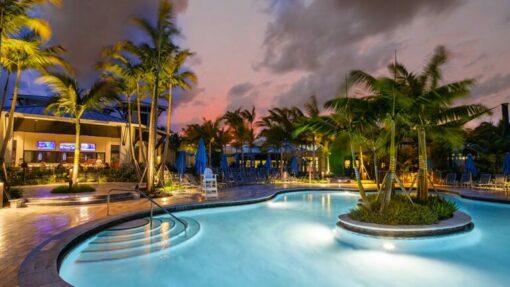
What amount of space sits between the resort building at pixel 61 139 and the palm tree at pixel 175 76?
8006 millimetres

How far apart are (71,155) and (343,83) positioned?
21188 mm

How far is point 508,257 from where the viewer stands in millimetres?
5984

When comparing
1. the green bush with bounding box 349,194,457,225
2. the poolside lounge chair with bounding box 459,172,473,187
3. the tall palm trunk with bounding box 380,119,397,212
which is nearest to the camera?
the green bush with bounding box 349,194,457,225

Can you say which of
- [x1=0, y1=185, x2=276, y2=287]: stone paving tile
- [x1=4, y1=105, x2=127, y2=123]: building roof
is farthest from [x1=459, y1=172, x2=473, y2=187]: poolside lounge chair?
[x1=4, y1=105, x2=127, y2=123]: building roof

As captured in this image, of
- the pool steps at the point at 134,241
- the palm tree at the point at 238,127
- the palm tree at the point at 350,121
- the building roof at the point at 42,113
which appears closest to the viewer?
the pool steps at the point at 134,241

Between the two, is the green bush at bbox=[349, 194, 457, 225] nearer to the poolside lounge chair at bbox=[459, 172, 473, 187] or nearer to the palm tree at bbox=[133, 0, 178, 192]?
the palm tree at bbox=[133, 0, 178, 192]

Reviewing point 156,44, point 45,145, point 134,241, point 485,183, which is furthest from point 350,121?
point 45,145

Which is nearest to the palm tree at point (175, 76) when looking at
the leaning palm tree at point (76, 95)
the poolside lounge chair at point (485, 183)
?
the leaning palm tree at point (76, 95)

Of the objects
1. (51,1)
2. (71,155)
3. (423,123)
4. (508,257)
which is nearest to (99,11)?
(51,1)

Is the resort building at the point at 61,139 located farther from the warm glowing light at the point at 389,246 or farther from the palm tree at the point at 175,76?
the warm glowing light at the point at 389,246

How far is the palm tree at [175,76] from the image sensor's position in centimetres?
1268

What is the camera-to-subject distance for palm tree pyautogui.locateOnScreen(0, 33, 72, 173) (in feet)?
32.4

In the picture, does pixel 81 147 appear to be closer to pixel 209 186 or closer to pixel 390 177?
pixel 209 186

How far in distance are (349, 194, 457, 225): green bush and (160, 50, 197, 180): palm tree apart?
8700 millimetres
